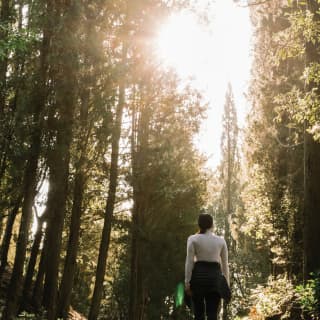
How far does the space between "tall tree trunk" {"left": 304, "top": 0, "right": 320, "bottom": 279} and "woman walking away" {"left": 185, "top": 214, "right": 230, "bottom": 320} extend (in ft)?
18.9

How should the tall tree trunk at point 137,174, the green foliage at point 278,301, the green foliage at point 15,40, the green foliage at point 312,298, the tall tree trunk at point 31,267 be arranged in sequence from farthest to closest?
the tall tree trunk at point 137,174
the tall tree trunk at point 31,267
the green foliage at point 278,301
the green foliage at point 312,298
the green foliage at point 15,40

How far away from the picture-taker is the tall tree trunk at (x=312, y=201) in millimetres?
10281

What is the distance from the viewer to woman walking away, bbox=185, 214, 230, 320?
5.00m

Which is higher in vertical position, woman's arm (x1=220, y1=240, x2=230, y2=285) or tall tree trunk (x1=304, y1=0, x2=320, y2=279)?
tall tree trunk (x1=304, y1=0, x2=320, y2=279)

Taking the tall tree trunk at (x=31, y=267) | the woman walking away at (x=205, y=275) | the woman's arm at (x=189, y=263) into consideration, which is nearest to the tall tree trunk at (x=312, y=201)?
the woman walking away at (x=205, y=275)

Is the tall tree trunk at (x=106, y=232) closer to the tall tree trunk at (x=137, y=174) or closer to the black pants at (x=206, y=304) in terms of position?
the tall tree trunk at (x=137, y=174)

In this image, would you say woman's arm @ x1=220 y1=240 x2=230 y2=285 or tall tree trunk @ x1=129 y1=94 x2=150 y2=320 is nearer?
woman's arm @ x1=220 y1=240 x2=230 y2=285

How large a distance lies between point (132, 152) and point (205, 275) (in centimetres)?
1195

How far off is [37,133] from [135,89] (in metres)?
5.06

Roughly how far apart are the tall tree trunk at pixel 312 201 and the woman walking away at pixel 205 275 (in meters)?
5.77

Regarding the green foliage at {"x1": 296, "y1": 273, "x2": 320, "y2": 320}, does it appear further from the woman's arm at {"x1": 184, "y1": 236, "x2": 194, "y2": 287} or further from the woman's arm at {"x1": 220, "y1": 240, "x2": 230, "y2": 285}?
the woman's arm at {"x1": 184, "y1": 236, "x2": 194, "y2": 287}

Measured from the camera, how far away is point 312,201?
1055 centimetres

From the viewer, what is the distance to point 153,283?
76.6ft

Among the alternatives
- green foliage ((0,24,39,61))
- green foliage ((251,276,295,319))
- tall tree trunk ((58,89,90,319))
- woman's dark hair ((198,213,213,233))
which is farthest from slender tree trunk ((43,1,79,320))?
woman's dark hair ((198,213,213,233))
